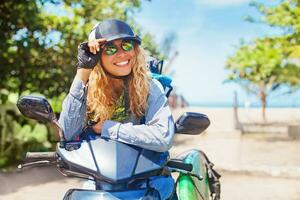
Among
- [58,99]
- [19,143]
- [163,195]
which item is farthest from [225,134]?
[163,195]

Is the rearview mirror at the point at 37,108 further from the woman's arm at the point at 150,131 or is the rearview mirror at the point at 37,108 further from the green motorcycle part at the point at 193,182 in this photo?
the green motorcycle part at the point at 193,182

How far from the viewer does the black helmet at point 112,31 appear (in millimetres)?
2156

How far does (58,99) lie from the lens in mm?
12148

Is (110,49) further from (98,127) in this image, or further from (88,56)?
(98,127)

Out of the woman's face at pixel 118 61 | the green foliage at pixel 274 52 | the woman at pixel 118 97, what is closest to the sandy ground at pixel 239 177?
the green foliage at pixel 274 52

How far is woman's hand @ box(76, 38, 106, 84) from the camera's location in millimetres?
2111

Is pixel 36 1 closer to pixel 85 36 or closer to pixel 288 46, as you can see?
pixel 85 36

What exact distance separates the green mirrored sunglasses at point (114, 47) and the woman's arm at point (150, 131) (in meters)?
0.30

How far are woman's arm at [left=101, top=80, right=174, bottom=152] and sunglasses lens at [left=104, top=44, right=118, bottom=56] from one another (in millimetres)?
301

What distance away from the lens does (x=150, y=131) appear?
2.15 meters

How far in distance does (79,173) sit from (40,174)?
7.26 meters

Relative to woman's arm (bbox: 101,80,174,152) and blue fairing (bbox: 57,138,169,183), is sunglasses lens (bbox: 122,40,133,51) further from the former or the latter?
blue fairing (bbox: 57,138,169,183)

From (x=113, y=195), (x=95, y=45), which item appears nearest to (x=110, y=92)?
(x=95, y=45)

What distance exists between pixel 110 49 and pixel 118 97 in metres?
0.27
